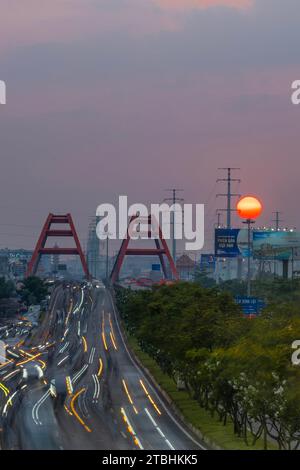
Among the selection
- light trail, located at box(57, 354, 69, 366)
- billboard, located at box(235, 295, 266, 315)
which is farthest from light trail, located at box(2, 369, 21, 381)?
billboard, located at box(235, 295, 266, 315)

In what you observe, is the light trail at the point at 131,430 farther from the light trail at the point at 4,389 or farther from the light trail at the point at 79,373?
the light trail at the point at 79,373

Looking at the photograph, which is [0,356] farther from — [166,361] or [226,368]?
[226,368]

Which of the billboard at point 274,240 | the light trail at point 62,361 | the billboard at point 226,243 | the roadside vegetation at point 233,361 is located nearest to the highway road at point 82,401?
the light trail at point 62,361

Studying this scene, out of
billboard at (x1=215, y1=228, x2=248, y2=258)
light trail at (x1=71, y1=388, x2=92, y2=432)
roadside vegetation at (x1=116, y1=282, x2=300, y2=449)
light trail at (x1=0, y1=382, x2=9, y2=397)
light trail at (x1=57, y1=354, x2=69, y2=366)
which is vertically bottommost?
light trail at (x1=57, y1=354, x2=69, y2=366)

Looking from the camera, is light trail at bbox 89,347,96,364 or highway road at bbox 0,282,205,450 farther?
light trail at bbox 89,347,96,364

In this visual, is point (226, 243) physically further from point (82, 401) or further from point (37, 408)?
point (37, 408)

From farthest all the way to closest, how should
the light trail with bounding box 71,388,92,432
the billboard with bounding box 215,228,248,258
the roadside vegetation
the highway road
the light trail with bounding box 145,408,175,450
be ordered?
the billboard with bounding box 215,228,248,258 → the light trail with bounding box 71,388,92,432 → the highway road → the light trail with bounding box 145,408,175,450 → the roadside vegetation

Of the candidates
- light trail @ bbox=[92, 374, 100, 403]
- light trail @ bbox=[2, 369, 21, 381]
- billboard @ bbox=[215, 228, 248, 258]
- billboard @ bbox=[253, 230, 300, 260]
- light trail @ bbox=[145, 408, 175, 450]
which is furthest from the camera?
billboard @ bbox=[253, 230, 300, 260]

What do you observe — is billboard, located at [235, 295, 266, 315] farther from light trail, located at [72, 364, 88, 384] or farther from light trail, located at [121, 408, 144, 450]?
light trail, located at [121, 408, 144, 450]
